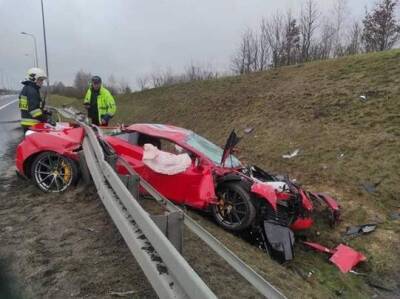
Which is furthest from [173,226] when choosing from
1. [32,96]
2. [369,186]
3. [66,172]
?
[369,186]

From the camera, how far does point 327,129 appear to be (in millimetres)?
11617

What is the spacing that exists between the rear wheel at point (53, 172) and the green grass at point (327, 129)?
3531 mm

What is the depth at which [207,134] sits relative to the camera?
15078mm

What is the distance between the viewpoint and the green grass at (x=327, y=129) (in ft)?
22.8

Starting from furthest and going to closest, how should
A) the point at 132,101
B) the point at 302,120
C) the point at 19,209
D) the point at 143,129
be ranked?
1. the point at 132,101
2. the point at 302,120
3. the point at 143,129
4. the point at 19,209

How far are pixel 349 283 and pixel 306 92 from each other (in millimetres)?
9700

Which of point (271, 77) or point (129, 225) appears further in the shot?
point (271, 77)

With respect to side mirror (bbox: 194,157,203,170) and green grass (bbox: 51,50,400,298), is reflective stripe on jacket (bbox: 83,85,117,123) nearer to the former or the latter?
side mirror (bbox: 194,157,203,170)

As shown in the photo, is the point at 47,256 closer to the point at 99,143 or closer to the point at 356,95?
the point at 99,143

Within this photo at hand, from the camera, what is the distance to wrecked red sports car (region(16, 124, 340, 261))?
6383mm

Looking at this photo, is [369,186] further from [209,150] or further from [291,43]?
[291,43]

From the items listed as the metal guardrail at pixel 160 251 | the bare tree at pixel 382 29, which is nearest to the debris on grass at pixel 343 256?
the metal guardrail at pixel 160 251

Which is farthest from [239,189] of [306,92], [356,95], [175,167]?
[306,92]

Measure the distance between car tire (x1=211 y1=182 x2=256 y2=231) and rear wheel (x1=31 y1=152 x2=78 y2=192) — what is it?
221 cm
